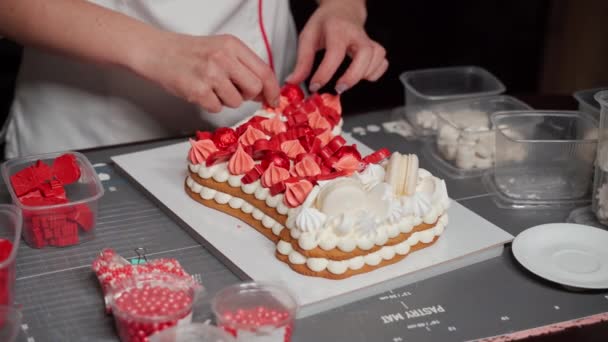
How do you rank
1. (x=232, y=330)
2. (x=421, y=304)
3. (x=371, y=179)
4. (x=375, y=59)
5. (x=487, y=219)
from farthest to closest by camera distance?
(x=375, y=59)
(x=487, y=219)
(x=371, y=179)
(x=421, y=304)
(x=232, y=330)

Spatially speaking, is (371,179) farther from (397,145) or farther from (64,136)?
(64,136)

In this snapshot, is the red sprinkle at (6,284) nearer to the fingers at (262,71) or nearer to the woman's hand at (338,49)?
the fingers at (262,71)

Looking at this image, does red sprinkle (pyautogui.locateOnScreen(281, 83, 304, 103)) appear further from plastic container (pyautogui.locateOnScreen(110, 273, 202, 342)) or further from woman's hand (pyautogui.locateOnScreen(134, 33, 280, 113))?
plastic container (pyautogui.locateOnScreen(110, 273, 202, 342))

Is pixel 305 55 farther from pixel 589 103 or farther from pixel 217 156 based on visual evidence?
pixel 589 103

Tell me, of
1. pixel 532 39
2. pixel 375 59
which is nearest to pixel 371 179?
pixel 375 59

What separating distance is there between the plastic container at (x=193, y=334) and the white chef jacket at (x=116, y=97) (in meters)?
0.92

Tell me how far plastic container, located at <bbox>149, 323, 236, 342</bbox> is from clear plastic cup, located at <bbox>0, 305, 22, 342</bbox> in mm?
190

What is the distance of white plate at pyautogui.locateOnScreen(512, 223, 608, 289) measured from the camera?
51.1 inches

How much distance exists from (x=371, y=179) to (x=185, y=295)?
0.42 meters

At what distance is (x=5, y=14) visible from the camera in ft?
5.20

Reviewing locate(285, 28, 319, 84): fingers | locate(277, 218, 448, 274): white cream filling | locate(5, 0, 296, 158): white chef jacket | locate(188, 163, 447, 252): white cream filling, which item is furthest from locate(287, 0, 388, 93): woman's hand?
locate(277, 218, 448, 274): white cream filling

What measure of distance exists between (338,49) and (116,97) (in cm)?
52

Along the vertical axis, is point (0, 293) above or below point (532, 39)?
above

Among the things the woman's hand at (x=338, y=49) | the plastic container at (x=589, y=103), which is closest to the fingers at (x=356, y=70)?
the woman's hand at (x=338, y=49)
